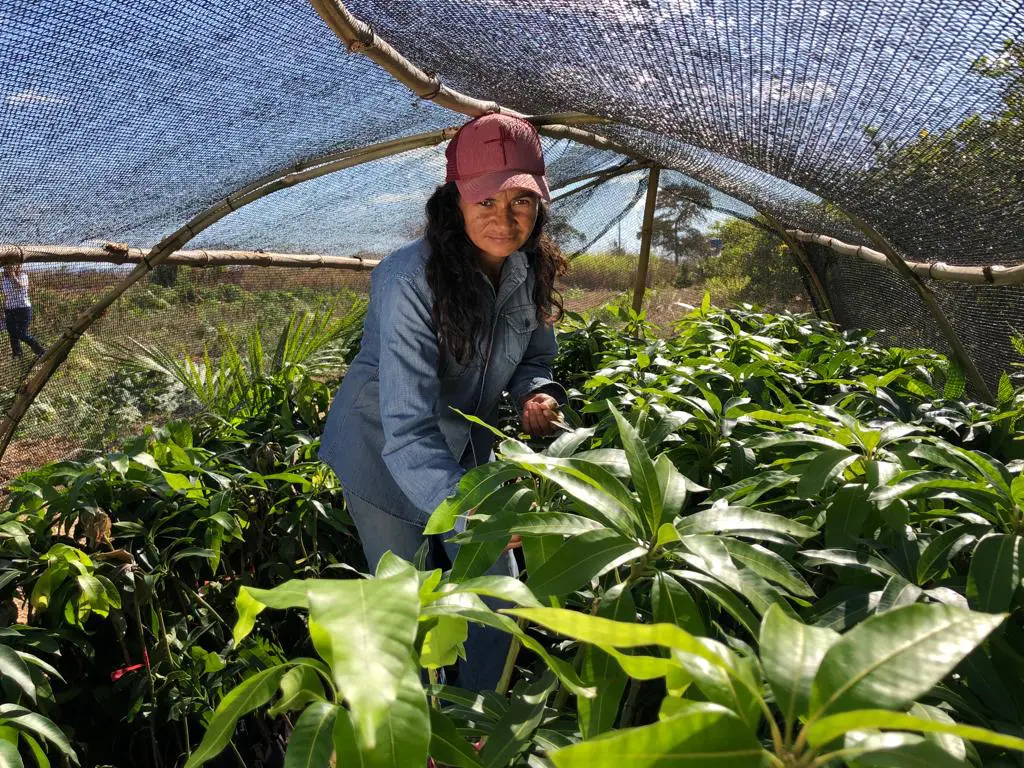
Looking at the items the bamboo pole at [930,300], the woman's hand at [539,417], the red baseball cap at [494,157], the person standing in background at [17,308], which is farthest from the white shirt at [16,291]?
the bamboo pole at [930,300]

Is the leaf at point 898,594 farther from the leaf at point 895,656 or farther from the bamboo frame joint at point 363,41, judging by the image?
the bamboo frame joint at point 363,41

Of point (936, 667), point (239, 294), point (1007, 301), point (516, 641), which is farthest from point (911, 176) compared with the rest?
point (239, 294)

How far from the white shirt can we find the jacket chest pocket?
2113 millimetres

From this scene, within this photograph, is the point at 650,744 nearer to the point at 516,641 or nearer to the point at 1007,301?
the point at 516,641

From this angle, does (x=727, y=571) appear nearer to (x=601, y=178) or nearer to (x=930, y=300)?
(x=930, y=300)

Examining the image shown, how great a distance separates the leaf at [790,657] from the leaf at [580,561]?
213 mm

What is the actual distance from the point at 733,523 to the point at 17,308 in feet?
9.99

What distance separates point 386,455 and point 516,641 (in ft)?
2.64

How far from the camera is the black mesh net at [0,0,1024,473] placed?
182 cm

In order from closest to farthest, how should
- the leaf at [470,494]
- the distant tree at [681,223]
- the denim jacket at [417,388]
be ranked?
the leaf at [470,494], the denim jacket at [417,388], the distant tree at [681,223]

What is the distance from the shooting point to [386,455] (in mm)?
1630

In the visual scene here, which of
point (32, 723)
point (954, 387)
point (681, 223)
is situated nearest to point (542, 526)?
point (32, 723)

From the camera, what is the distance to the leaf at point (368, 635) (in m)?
0.41

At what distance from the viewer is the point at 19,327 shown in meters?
3.00
